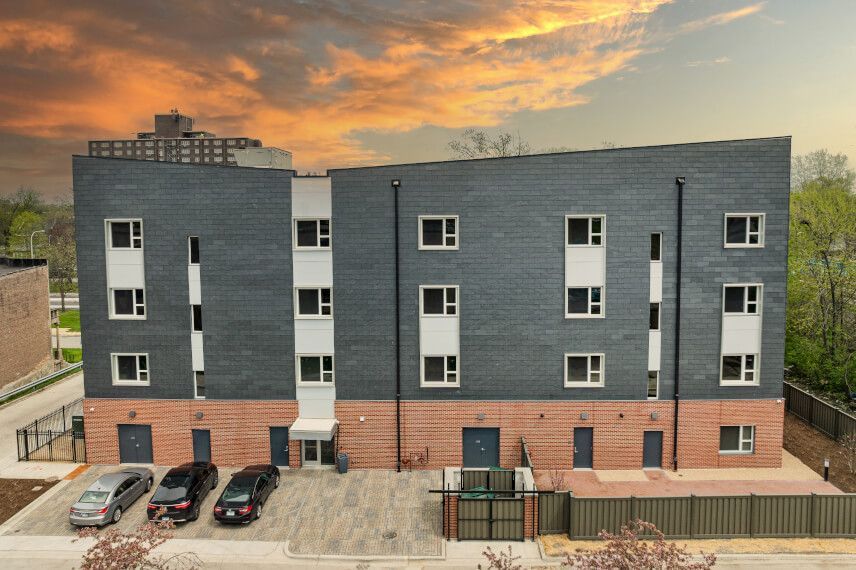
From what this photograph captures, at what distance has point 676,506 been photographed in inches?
741

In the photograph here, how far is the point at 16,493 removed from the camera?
22.4 metres

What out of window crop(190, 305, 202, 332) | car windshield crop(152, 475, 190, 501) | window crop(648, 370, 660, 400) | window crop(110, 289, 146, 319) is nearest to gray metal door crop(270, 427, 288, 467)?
car windshield crop(152, 475, 190, 501)

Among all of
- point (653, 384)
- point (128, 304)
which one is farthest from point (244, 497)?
point (653, 384)

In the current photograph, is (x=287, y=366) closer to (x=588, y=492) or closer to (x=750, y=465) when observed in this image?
(x=588, y=492)

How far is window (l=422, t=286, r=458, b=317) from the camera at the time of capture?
24.1 metres

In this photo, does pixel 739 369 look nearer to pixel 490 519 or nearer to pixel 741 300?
pixel 741 300

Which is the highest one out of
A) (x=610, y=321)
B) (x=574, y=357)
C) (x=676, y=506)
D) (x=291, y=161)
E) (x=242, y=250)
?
(x=291, y=161)

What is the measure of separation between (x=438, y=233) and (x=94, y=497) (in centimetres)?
1661

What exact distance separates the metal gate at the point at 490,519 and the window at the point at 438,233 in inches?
412

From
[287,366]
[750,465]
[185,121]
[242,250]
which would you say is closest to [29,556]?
[287,366]

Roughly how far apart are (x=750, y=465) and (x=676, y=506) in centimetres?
805

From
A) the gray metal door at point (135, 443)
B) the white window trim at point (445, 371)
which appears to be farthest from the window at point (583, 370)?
the gray metal door at point (135, 443)

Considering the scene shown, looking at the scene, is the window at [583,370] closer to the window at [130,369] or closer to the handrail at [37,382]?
the window at [130,369]

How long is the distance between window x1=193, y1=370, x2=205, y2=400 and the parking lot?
3695 mm
